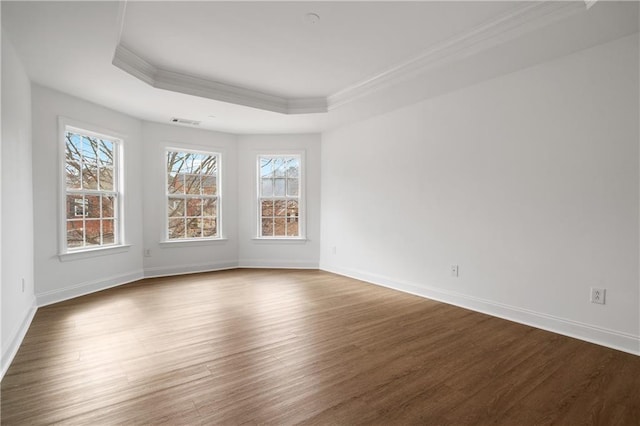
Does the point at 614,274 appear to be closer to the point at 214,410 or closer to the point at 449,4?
the point at 449,4

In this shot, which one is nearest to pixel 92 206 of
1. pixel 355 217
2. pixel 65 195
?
pixel 65 195

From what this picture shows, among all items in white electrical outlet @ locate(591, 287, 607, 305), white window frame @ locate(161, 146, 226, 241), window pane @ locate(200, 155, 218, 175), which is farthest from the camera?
window pane @ locate(200, 155, 218, 175)

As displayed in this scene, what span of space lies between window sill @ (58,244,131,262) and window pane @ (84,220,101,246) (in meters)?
0.13

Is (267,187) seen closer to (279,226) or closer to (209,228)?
(279,226)

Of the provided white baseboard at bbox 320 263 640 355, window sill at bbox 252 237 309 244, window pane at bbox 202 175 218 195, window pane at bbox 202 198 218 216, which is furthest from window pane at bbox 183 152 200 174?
white baseboard at bbox 320 263 640 355

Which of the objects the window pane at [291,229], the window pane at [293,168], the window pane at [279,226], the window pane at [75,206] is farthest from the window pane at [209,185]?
the window pane at [75,206]

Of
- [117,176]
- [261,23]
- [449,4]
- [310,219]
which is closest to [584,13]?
[449,4]

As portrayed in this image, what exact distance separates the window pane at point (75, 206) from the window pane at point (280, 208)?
289cm

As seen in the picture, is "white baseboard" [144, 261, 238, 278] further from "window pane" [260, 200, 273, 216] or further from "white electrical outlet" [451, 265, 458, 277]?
"white electrical outlet" [451, 265, 458, 277]

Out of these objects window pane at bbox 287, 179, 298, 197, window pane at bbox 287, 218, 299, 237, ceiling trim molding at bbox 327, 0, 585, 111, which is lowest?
window pane at bbox 287, 218, 299, 237

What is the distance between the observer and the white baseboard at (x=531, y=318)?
264 centimetres

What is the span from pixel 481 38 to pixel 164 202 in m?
4.78

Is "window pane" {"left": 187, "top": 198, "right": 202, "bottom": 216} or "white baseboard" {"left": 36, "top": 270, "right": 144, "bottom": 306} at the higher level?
"window pane" {"left": 187, "top": 198, "right": 202, "bottom": 216}

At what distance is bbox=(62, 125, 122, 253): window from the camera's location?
409 cm
